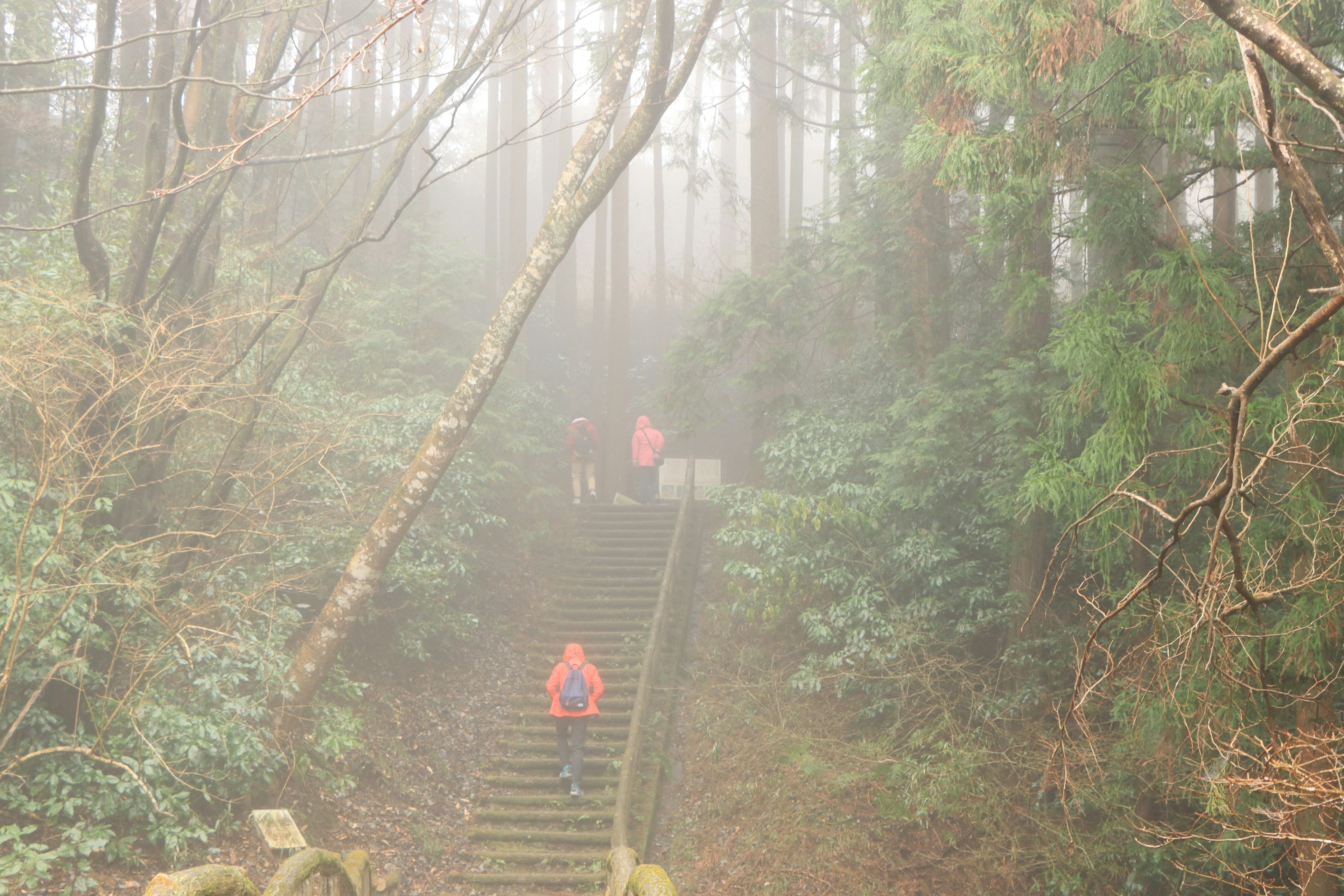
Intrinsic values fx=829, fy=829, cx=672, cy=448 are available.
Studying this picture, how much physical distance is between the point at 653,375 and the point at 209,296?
1720cm

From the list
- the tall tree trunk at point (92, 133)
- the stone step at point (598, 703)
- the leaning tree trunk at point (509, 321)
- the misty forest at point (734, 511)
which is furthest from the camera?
the stone step at point (598, 703)

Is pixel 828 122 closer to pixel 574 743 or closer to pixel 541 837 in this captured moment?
pixel 574 743

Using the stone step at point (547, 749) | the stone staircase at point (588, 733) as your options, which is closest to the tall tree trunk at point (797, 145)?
the stone staircase at point (588, 733)

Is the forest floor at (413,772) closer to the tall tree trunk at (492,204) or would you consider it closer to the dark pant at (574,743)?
the dark pant at (574,743)

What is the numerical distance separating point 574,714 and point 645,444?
854cm

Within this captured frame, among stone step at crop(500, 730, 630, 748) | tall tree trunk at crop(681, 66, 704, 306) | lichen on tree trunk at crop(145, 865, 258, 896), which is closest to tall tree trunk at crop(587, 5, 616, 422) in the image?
tall tree trunk at crop(681, 66, 704, 306)

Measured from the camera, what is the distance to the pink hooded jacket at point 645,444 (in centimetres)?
1670

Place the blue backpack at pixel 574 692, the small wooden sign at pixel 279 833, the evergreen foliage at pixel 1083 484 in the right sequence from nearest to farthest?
the evergreen foliage at pixel 1083 484, the small wooden sign at pixel 279 833, the blue backpack at pixel 574 692

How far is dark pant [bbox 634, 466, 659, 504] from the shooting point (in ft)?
55.2

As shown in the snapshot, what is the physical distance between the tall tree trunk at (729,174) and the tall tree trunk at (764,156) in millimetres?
686

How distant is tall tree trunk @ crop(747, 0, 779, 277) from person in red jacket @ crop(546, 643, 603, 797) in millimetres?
9258

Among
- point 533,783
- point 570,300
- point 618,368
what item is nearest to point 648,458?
point 618,368

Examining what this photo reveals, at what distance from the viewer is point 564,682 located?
8727 millimetres

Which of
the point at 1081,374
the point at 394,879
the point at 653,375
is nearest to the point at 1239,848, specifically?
the point at 1081,374
